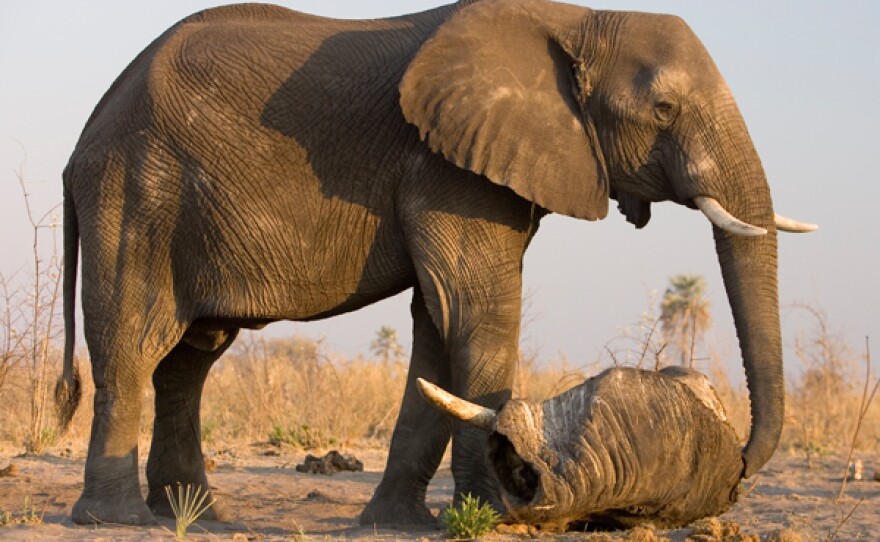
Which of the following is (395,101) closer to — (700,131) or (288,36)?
(288,36)

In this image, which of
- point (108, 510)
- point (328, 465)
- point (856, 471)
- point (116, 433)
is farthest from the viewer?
point (328, 465)

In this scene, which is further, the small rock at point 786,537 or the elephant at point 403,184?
the elephant at point 403,184

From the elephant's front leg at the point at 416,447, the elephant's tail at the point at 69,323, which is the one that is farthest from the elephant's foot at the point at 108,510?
the elephant's front leg at the point at 416,447

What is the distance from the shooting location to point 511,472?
6.08 meters

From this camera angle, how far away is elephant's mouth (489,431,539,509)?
6.00 metres

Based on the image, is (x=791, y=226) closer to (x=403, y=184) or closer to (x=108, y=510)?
(x=403, y=184)

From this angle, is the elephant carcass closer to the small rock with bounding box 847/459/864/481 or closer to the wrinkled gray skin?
the wrinkled gray skin

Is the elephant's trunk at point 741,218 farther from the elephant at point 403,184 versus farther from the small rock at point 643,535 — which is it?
the small rock at point 643,535

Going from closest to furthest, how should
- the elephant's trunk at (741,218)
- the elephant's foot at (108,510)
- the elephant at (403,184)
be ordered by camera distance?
the elephant's trunk at (741,218)
the elephant at (403,184)
the elephant's foot at (108,510)

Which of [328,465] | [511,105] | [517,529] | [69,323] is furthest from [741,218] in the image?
[328,465]

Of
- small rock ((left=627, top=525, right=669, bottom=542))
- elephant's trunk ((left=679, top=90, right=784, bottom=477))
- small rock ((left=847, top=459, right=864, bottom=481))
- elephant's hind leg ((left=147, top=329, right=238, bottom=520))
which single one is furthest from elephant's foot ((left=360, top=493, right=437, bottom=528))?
small rock ((left=847, top=459, right=864, bottom=481))

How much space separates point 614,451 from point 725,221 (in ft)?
4.08

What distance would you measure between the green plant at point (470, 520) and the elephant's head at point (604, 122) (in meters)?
1.40

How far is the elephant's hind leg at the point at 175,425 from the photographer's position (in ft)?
25.9
